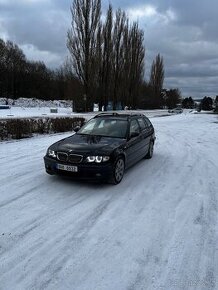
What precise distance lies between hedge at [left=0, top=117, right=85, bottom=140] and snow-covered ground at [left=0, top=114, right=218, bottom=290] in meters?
5.18

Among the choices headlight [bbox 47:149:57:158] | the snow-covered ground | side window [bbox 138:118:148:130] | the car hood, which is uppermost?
side window [bbox 138:118:148:130]

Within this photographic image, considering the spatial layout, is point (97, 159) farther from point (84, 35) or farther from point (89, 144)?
point (84, 35)

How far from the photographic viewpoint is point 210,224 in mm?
5191

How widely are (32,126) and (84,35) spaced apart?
25523 mm

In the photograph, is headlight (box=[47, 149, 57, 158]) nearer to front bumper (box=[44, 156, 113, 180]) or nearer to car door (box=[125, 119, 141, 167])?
front bumper (box=[44, 156, 113, 180])

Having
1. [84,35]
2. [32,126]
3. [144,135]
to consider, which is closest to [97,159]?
[144,135]

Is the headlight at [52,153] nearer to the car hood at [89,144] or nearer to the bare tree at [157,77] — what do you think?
the car hood at [89,144]

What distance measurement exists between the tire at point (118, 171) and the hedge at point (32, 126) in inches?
271

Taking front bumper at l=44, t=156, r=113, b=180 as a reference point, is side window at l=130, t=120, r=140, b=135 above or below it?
above

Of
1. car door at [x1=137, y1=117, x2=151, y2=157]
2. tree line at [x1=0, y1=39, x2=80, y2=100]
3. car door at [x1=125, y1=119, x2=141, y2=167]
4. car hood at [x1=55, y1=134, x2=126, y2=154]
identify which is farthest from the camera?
tree line at [x1=0, y1=39, x2=80, y2=100]

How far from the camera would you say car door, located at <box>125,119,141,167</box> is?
25.8 feet

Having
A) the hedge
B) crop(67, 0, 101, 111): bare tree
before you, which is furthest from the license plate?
crop(67, 0, 101, 111): bare tree

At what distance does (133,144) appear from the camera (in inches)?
323

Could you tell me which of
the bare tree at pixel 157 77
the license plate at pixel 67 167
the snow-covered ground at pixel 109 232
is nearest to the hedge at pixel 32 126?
the snow-covered ground at pixel 109 232
